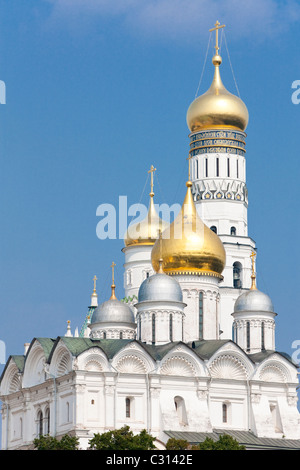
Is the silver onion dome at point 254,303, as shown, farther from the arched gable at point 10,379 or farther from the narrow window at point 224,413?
the arched gable at point 10,379

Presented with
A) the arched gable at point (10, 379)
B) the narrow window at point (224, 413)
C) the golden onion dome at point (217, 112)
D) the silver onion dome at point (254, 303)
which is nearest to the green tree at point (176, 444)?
the narrow window at point (224, 413)

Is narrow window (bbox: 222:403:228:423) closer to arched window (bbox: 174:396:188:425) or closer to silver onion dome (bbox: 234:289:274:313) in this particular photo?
arched window (bbox: 174:396:188:425)

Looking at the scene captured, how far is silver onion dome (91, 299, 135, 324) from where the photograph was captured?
175 feet

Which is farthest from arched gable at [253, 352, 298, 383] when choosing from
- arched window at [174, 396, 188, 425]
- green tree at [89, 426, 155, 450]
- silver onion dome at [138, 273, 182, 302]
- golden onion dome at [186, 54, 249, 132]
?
golden onion dome at [186, 54, 249, 132]

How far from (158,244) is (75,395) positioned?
8317 mm

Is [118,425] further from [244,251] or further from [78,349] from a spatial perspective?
[244,251]

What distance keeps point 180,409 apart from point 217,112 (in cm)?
1500

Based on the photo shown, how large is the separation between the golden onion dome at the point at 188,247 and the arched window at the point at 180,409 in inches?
221

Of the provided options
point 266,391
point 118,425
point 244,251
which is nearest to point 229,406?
point 266,391

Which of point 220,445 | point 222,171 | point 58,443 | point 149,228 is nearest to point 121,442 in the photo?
point 58,443

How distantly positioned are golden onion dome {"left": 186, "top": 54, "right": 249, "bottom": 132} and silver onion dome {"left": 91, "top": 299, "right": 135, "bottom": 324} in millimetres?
9751

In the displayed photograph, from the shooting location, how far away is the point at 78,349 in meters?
48.0

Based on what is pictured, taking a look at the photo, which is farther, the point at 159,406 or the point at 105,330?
the point at 105,330

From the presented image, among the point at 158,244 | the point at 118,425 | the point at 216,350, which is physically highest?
the point at 158,244
